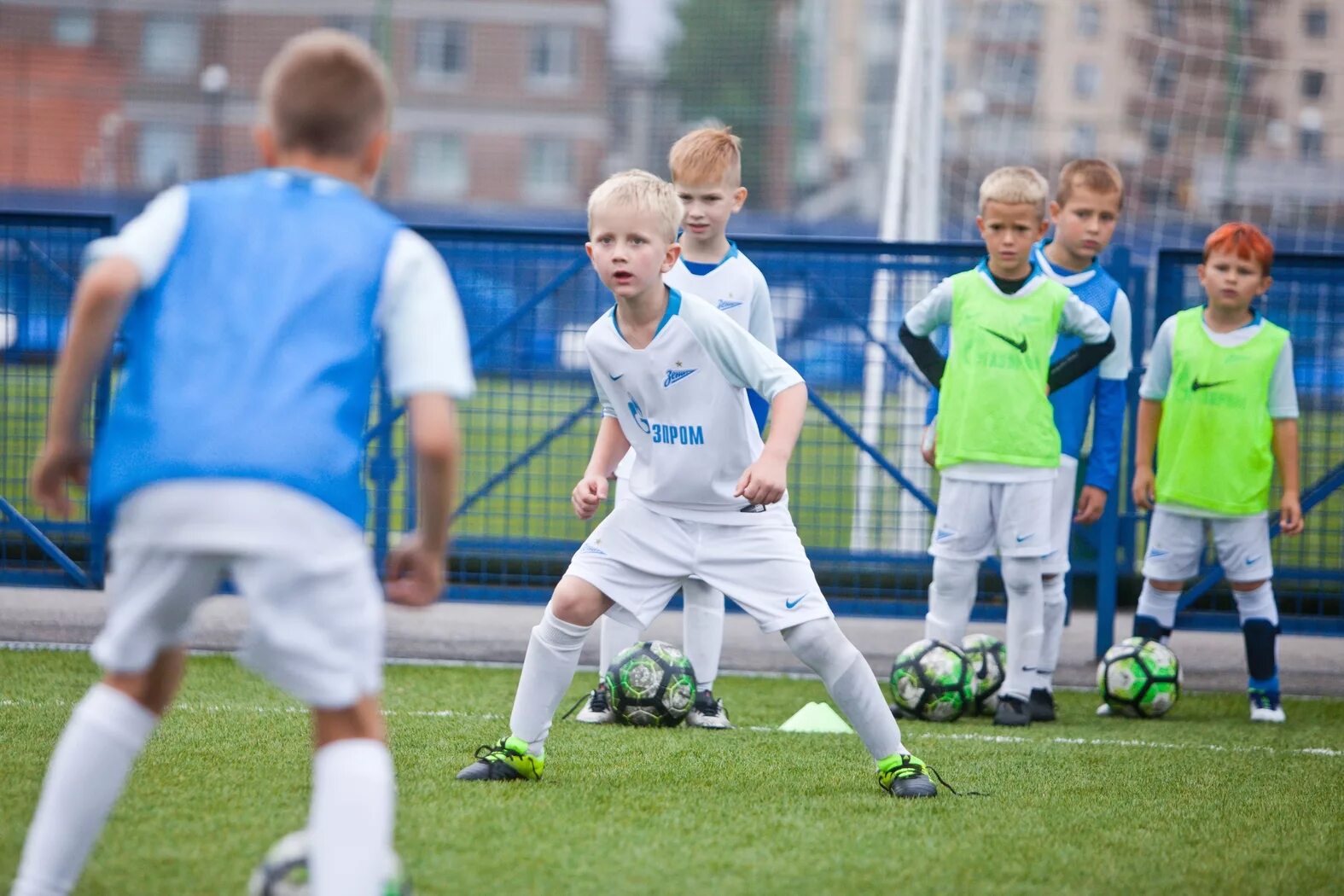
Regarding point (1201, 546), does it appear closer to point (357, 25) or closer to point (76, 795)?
point (76, 795)

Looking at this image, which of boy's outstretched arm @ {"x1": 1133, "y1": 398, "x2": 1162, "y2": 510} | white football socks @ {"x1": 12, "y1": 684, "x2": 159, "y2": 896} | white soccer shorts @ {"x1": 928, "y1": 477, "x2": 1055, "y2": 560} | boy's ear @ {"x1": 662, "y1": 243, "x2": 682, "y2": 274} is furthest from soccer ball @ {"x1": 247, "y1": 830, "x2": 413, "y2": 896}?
boy's outstretched arm @ {"x1": 1133, "y1": 398, "x2": 1162, "y2": 510}

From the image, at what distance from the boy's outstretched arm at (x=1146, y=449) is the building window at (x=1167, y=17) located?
1310cm

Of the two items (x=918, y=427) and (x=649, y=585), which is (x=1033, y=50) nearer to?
(x=918, y=427)

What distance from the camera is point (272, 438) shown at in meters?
2.38

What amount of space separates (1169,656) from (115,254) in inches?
169

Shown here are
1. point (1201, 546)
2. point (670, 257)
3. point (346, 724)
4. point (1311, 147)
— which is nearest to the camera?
point (346, 724)

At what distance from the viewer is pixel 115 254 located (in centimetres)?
239

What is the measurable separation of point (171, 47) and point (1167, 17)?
83.8 ft

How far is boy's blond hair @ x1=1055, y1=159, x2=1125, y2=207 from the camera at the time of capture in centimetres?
556

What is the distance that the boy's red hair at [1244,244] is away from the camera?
5.52 meters

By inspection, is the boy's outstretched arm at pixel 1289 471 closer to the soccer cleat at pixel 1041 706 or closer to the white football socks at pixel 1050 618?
the white football socks at pixel 1050 618

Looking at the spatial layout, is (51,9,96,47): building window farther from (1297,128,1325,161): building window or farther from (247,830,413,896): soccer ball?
(247,830,413,896): soccer ball

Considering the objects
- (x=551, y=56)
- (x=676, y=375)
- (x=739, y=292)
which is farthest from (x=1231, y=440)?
(x=551, y=56)

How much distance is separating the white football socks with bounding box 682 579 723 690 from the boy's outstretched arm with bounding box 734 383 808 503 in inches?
64.7
